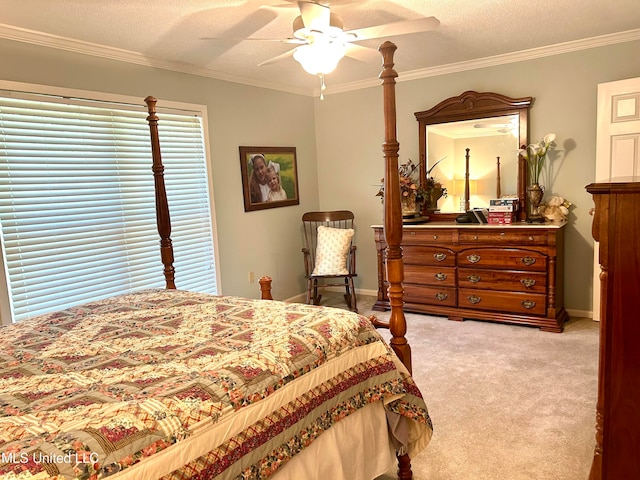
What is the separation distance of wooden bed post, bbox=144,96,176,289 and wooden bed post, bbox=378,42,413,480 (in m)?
1.57

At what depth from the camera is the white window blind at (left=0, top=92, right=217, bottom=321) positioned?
2918 millimetres

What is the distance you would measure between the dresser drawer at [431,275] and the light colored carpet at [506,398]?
0.40 m

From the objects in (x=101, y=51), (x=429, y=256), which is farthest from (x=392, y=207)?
(x=101, y=51)

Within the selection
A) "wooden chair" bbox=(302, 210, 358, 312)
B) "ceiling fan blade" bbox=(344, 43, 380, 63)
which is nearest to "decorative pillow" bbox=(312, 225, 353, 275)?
"wooden chair" bbox=(302, 210, 358, 312)

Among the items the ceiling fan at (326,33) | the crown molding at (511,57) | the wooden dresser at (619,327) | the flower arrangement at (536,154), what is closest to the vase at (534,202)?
the flower arrangement at (536,154)

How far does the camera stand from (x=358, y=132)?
17.0 ft

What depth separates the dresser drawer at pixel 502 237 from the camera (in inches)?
151

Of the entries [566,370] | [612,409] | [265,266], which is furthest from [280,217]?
[612,409]

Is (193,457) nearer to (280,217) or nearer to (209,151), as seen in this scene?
(209,151)

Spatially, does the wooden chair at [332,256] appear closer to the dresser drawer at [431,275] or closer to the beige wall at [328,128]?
the beige wall at [328,128]

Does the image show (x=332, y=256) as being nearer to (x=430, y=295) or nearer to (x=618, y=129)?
(x=430, y=295)

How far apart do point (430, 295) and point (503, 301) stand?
2.19 feet

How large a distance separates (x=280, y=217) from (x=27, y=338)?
325 centimetres

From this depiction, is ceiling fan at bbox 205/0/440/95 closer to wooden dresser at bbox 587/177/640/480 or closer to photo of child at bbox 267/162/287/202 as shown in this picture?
wooden dresser at bbox 587/177/640/480
